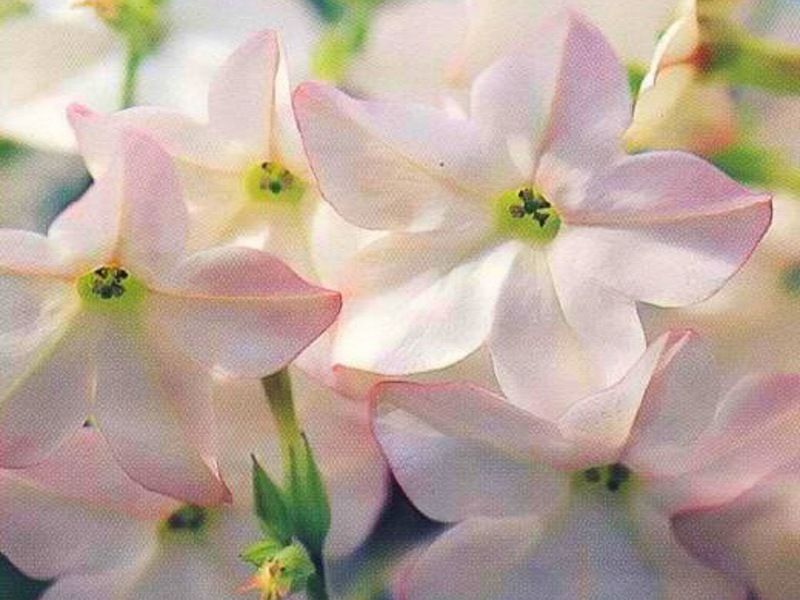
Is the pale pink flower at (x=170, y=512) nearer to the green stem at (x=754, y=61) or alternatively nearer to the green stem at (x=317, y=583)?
the green stem at (x=317, y=583)

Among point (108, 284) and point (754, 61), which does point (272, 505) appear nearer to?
point (108, 284)

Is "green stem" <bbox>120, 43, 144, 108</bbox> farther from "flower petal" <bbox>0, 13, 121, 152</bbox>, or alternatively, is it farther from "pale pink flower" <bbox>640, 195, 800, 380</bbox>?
"pale pink flower" <bbox>640, 195, 800, 380</bbox>

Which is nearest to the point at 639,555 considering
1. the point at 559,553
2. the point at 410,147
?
the point at 559,553

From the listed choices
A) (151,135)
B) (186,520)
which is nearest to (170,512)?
(186,520)

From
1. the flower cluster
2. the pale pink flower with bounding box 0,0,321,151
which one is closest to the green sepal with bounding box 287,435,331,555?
the flower cluster

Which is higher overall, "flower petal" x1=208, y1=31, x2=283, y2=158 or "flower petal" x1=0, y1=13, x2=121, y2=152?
"flower petal" x1=208, y1=31, x2=283, y2=158

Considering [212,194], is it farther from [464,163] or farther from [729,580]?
[729,580]
